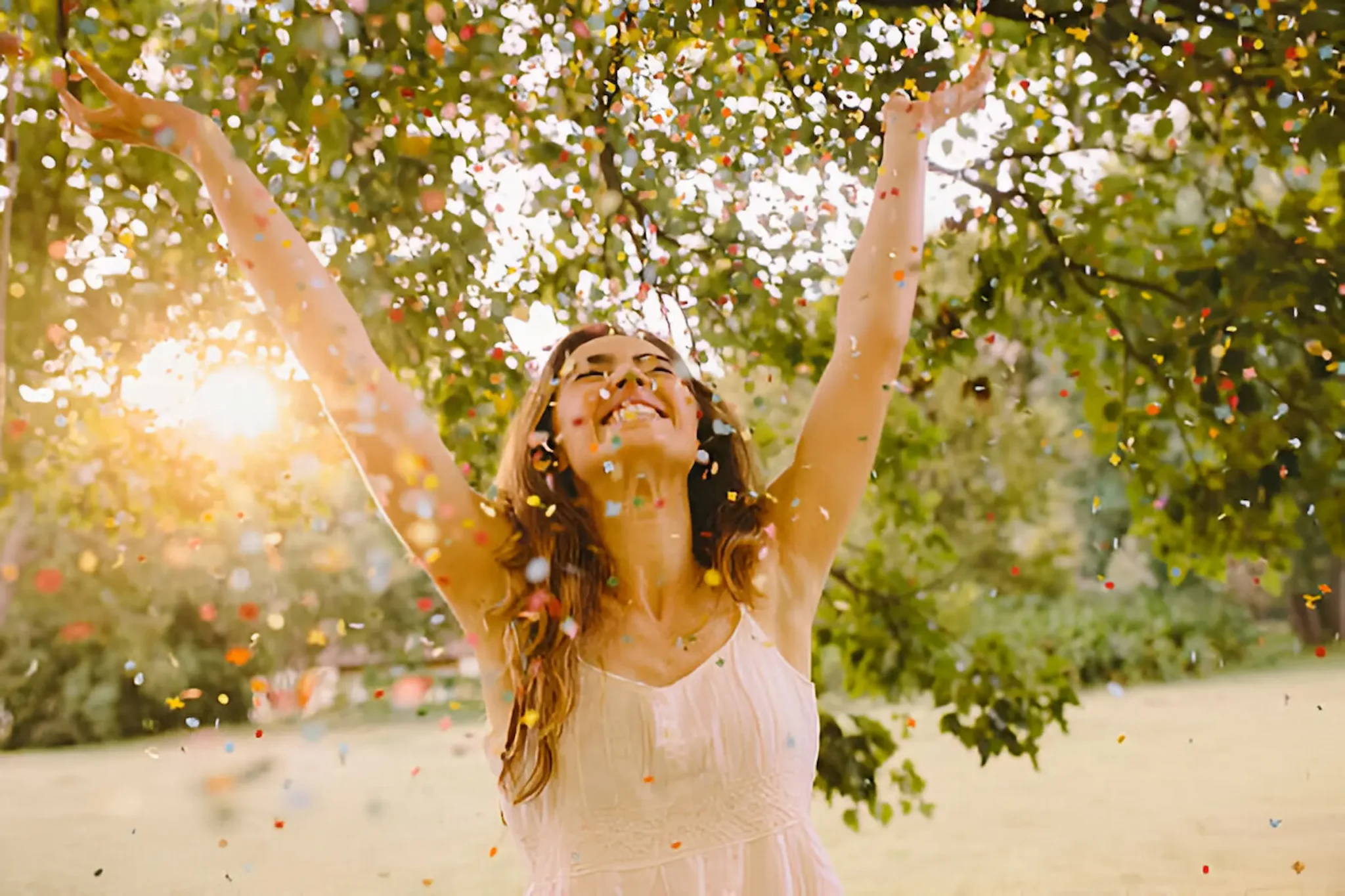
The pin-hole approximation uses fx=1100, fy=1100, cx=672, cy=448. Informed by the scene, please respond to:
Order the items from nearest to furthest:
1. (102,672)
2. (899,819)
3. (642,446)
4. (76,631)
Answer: (642,446) → (76,631) → (102,672) → (899,819)

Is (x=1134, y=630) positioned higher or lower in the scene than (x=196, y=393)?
lower

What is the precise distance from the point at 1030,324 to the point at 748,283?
0.58 meters

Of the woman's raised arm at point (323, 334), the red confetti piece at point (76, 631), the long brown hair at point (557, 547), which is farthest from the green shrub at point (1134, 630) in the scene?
the red confetti piece at point (76, 631)

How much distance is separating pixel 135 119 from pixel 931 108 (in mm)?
943

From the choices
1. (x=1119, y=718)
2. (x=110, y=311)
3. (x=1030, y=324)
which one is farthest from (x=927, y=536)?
(x=1119, y=718)

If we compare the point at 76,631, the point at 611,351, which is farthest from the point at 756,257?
the point at 76,631

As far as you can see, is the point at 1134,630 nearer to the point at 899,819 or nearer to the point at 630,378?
the point at 899,819

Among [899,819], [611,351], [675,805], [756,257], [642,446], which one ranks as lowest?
[899,819]

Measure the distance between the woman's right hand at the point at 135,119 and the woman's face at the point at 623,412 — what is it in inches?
19.6

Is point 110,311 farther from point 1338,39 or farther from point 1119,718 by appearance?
point 1119,718

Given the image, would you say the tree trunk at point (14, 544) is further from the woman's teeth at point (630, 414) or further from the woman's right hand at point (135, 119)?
the woman's teeth at point (630, 414)

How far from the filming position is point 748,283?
232cm

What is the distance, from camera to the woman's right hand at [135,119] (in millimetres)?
1166

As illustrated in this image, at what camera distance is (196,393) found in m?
2.38
